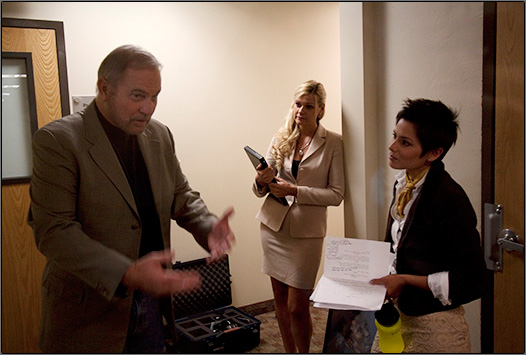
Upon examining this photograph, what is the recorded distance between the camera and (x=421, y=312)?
3.70 feet

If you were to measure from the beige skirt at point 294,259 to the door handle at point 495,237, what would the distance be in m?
0.71

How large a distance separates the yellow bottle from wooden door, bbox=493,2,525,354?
45 cm

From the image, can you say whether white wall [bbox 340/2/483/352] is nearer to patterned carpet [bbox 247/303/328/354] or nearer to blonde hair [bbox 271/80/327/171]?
blonde hair [bbox 271/80/327/171]

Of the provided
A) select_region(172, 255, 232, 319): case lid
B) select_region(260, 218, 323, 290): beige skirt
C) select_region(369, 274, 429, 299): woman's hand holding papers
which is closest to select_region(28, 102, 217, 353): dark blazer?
select_region(369, 274, 429, 299): woman's hand holding papers

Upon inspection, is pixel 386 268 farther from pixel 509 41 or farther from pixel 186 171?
pixel 186 171

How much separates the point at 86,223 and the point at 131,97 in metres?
0.31

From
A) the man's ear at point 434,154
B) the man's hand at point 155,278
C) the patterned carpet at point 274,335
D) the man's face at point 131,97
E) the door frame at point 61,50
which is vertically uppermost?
the door frame at point 61,50

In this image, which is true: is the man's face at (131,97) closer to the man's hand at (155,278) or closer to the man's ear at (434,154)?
the man's hand at (155,278)

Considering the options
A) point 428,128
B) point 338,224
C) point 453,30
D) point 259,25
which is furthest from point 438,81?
point 338,224

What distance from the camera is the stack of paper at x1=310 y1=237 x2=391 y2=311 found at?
1.15 metres

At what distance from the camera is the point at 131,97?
1.05m

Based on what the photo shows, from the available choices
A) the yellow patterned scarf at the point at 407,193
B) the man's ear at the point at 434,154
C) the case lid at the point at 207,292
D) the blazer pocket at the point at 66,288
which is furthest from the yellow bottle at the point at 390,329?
the case lid at the point at 207,292

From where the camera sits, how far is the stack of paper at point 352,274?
115cm

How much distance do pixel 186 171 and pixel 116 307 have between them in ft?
4.15
